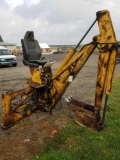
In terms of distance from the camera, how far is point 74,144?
16.5 ft

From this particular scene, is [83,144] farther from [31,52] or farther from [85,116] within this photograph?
[31,52]

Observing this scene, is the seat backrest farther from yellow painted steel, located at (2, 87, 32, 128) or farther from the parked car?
the parked car

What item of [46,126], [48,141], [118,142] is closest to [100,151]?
[118,142]

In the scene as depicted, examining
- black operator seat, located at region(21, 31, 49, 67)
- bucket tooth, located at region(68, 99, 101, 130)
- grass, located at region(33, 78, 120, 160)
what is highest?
black operator seat, located at region(21, 31, 49, 67)

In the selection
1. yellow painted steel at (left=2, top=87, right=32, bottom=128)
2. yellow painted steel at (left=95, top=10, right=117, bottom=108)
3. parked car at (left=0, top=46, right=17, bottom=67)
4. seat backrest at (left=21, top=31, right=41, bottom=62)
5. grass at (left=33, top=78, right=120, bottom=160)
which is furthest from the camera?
parked car at (left=0, top=46, right=17, bottom=67)

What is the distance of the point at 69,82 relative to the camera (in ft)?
19.6

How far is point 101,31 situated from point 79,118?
2.33m

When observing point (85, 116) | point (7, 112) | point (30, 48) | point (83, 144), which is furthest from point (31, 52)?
point (83, 144)

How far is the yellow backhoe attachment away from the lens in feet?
16.0

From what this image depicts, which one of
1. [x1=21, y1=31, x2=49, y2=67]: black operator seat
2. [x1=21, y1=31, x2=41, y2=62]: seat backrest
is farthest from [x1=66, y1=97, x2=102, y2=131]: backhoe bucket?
[x1=21, y1=31, x2=41, y2=62]: seat backrest

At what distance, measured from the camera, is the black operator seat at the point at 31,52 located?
24.4 feet

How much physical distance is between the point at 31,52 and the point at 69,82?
2.50 metres

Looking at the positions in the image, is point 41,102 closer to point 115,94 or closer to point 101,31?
point 101,31

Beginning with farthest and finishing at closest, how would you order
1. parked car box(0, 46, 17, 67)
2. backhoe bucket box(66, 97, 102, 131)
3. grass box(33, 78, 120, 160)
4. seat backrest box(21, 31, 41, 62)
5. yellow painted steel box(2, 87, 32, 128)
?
parked car box(0, 46, 17, 67), seat backrest box(21, 31, 41, 62), yellow painted steel box(2, 87, 32, 128), backhoe bucket box(66, 97, 102, 131), grass box(33, 78, 120, 160)
